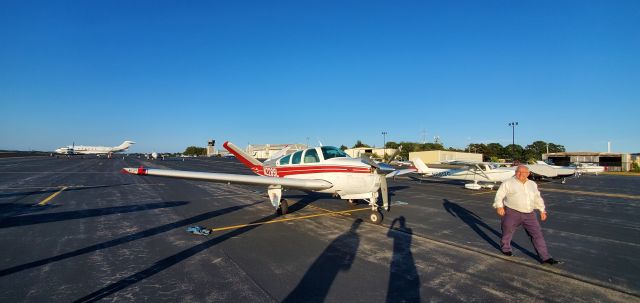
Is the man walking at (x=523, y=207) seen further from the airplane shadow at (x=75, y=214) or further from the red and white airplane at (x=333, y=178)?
the airplane shadow at (x=75, y=214)

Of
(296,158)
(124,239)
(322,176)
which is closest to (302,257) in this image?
(322,176)

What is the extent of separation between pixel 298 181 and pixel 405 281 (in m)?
5.24

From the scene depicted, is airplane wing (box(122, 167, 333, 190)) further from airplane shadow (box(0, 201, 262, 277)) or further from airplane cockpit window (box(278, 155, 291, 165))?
airplane cockpit window (box(278, 155, 291, 165))

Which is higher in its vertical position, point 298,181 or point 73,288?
point 298,181

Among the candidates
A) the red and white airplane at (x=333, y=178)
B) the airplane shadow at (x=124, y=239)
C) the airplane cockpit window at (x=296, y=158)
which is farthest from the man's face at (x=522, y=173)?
the airplane shadow at (x=124, y=239)

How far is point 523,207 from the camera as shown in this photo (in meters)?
5.99

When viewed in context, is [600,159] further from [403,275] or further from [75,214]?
[75,214]

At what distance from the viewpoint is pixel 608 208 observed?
13.1m

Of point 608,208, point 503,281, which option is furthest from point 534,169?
point 503,281

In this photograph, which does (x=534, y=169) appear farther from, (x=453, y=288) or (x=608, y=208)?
(x=453, y=288)

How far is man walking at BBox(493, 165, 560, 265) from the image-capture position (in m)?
5.91

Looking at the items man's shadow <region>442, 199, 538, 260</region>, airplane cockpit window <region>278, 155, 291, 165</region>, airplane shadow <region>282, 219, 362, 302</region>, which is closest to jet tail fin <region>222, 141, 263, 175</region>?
airplane cockpit window <region>278, 155, 291, 165</region>

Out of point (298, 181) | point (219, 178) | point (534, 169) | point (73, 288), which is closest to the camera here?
point (73, 288)

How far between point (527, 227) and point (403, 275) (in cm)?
283
